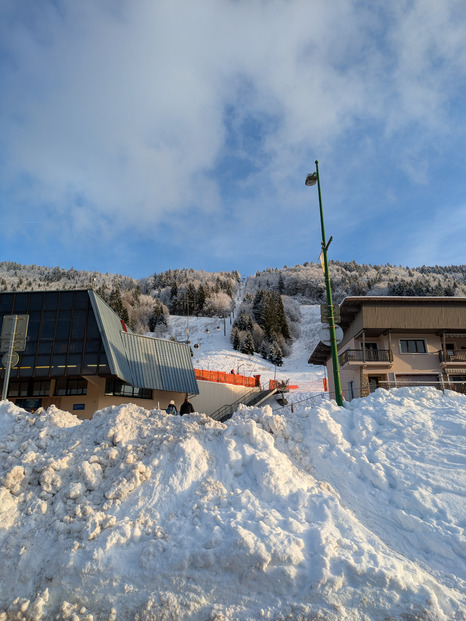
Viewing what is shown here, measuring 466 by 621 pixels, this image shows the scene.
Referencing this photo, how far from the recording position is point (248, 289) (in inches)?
6486

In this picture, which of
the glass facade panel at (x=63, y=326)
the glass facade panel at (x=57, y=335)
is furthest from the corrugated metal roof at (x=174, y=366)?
the glass facade panel at (x=63, y=326)

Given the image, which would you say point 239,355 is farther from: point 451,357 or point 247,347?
point 451,357

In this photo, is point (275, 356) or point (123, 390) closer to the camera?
point (123, 390)

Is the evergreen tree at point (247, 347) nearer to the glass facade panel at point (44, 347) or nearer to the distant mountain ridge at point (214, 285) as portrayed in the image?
the distant mountain ridge at point (214, 285)

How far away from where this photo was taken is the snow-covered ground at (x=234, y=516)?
15.9 feet

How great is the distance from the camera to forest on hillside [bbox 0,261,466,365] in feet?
302

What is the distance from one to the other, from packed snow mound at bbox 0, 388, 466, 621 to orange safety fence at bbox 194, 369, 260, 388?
24623 mm

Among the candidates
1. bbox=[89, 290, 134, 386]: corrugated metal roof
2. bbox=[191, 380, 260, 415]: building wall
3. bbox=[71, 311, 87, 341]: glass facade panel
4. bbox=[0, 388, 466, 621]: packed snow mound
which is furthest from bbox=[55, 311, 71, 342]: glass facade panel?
bbox=[0, 388, 466, 621]: packed snow mound

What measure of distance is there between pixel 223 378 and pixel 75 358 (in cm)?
1565

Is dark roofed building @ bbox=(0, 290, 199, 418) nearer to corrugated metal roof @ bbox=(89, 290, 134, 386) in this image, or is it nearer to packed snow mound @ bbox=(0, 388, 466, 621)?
corrugated metal roof @ bbox=(89, 290, 134, 386)

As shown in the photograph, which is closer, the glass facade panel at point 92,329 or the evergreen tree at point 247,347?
the glass facade panel at point 92,329

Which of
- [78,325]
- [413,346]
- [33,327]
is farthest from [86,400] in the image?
[413,346]

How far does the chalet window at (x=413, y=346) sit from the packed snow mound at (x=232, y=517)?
20.5 metres

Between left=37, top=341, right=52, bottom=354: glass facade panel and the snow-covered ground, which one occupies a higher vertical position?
left=37, top=341, right=52, bottom=354: glass facade panel
